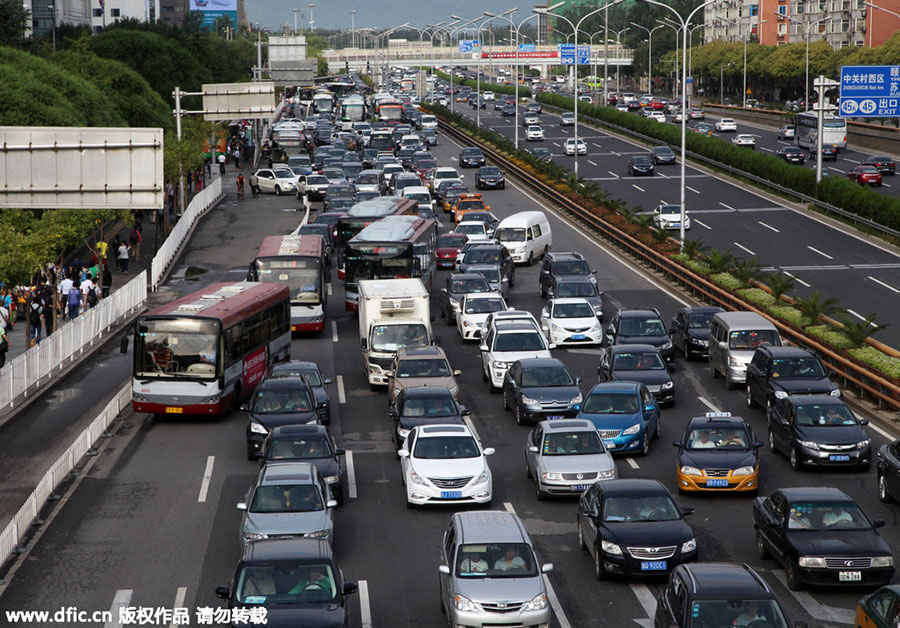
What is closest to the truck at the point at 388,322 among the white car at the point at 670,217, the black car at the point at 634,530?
the black car at the point at 634,530

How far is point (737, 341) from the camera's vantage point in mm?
33406

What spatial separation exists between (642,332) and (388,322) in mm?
7247

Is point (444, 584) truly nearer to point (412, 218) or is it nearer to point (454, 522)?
point (454, 522)

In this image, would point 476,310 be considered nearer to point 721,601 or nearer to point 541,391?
point 541,391

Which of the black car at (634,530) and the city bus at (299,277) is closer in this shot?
the black car at (634,530)

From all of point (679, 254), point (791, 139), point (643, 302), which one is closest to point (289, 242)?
point (643, 302)

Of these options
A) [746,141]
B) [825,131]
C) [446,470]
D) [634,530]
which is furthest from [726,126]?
[634,530]

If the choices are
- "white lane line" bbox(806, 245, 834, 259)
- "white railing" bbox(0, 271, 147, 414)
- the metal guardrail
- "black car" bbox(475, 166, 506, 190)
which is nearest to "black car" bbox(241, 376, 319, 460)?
"white railing" bbox(0, 271, 147, 414)

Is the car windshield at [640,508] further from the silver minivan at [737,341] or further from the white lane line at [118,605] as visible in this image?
the silver minivan at [737,341]

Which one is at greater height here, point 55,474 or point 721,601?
point 721,601

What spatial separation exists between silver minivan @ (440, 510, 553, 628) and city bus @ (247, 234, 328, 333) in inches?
921

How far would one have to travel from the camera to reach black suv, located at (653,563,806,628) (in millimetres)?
15111

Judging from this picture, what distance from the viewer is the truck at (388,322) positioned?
34.2 meters

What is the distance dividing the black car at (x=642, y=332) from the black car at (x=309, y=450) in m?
13.4
